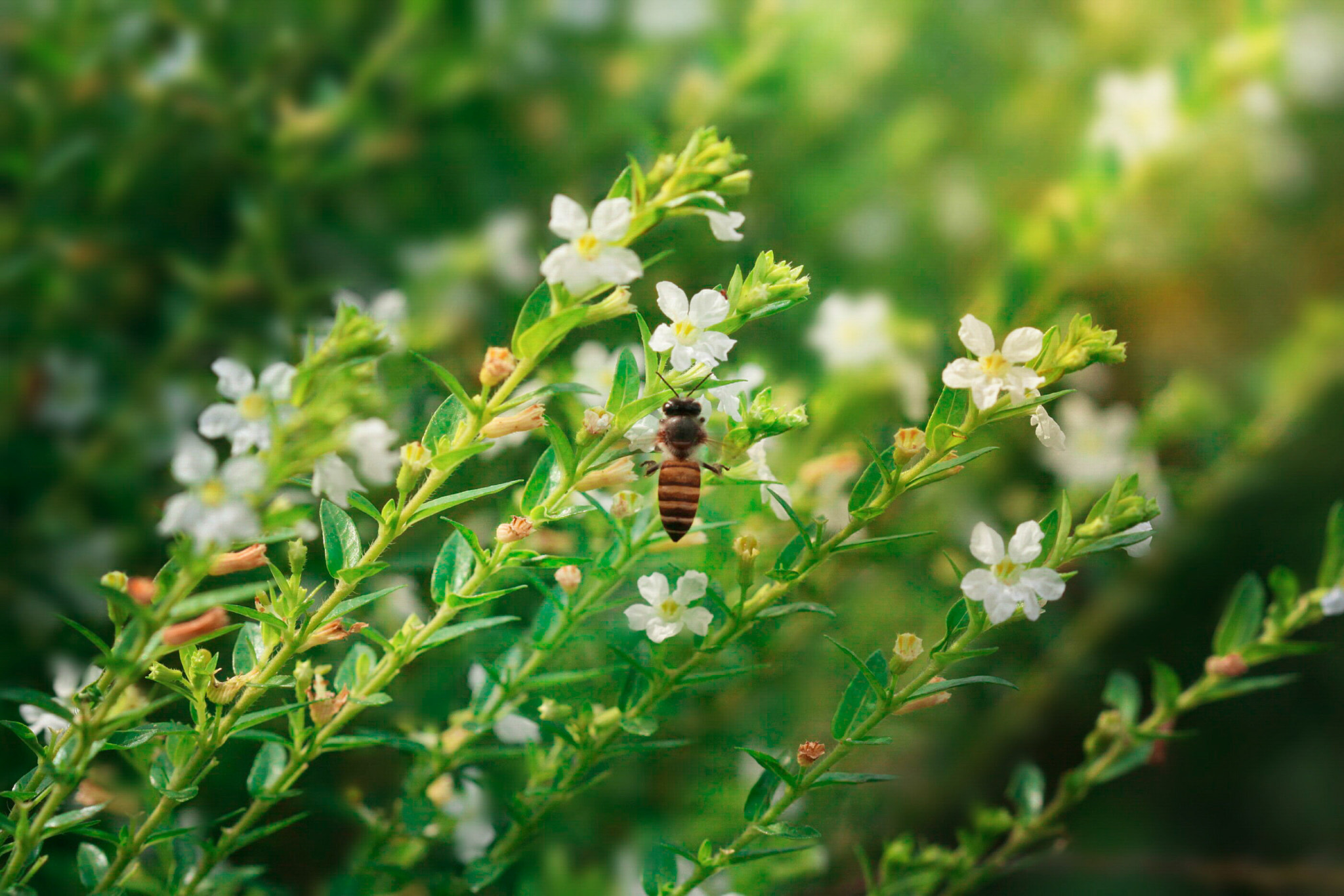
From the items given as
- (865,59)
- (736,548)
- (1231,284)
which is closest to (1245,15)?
(865,59)

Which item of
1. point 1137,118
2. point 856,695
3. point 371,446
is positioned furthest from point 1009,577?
point 1137,118

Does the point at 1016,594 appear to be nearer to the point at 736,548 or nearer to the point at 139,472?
the point at 736,548

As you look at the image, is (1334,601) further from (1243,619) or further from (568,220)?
(568,220)

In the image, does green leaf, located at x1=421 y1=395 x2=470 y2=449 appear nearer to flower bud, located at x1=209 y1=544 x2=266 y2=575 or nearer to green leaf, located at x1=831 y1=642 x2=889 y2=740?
flower bud, located at x1=209 y1=544 x2=266 y2=575

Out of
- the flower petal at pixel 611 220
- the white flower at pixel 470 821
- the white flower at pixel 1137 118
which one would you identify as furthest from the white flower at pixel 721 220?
the white flower at pixel 1137 118

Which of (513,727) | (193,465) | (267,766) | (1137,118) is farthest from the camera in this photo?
(1137,118)

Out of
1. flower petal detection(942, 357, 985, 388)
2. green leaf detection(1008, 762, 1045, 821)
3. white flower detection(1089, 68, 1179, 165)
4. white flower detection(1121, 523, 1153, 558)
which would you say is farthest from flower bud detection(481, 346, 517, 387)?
white flower detection(1089, 68, 1179, 165)
